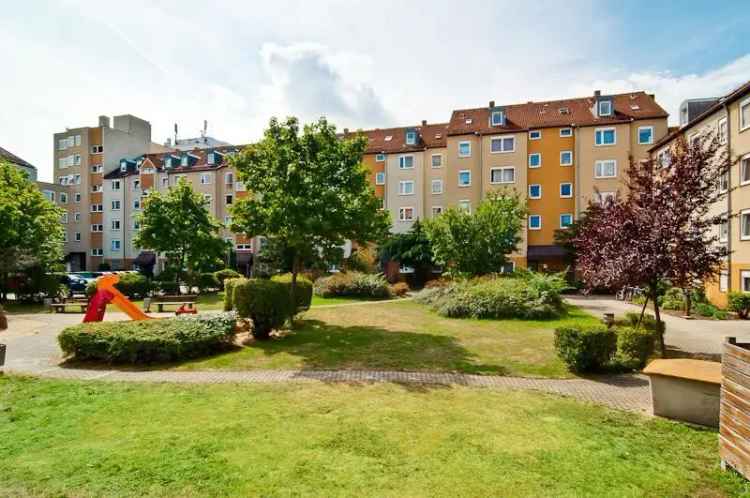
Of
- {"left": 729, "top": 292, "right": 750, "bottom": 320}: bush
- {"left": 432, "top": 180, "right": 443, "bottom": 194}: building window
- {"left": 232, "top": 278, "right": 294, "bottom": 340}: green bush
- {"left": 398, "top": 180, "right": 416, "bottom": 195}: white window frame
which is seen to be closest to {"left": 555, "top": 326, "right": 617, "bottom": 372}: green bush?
{"left": 232, "top": 278, "right": 294, "bottom": 340}: green bush

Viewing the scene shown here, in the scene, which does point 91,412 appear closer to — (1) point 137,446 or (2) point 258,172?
(1) point 137,446

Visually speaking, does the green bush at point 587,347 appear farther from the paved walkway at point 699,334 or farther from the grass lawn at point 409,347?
the paved walkway at point 699,334

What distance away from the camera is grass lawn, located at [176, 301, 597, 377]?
36.0 feet

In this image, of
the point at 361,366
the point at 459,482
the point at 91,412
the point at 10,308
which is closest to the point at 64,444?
the point at 91,412

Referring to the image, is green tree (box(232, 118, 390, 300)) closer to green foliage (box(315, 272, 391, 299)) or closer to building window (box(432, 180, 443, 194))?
green foliage (box(315, 272, 391, 299))

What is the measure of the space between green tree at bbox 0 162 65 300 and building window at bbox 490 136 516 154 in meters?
35.0

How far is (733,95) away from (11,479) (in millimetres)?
30765

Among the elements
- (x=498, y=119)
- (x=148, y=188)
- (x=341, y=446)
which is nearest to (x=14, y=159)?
(x=148, y=188)

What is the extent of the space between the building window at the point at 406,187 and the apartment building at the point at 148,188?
1938 centimetres

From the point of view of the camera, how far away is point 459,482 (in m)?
4.91

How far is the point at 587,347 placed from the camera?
10094 millimetres

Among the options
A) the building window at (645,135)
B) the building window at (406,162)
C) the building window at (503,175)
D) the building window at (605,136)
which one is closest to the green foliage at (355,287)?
the building window at (503,175)

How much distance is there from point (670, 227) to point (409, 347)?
25.0ft

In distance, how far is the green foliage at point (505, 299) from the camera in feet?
63.2
